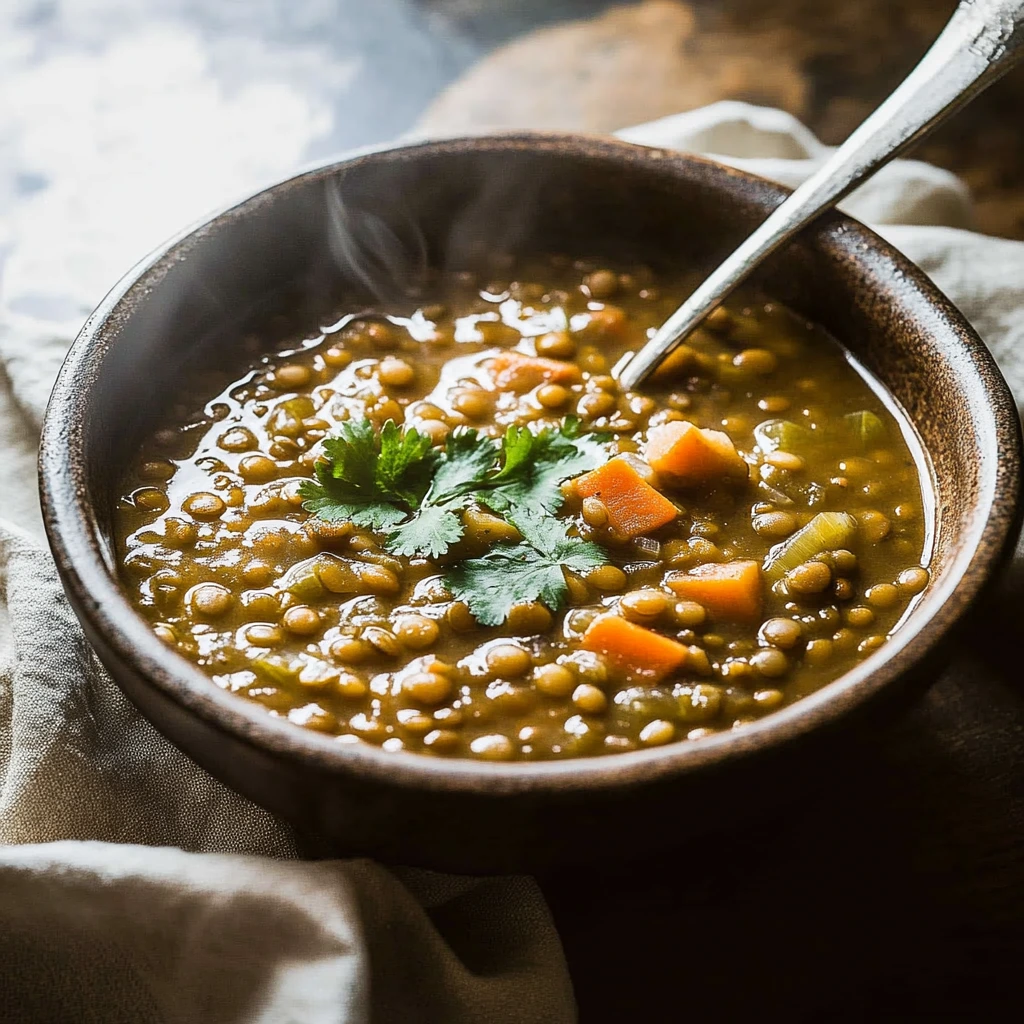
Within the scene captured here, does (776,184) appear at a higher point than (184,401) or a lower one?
higher

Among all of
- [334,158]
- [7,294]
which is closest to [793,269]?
[334,158]

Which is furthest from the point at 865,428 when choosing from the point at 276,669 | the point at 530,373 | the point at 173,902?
the point at 173,902

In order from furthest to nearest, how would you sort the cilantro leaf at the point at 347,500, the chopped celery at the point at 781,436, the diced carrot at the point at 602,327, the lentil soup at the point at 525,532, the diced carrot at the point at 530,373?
the diced carrot at the point at 602,327
the diced carrot at the point at 530,373
the chopped celery at the point at 781,436
the cilantro leaf at the point at 347,500
the lentil soup at the point at 525,532

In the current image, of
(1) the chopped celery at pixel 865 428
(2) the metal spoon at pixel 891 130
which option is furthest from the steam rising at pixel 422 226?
(1) the chopped celery at pixel 865 428

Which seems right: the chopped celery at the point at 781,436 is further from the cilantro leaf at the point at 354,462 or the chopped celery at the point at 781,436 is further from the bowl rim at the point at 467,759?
the cilantro leaf at the point at 354,462

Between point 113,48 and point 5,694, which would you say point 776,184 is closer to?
point 5,694
